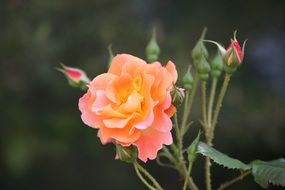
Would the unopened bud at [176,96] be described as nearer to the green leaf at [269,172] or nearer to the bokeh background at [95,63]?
the green leaf at [269,172]

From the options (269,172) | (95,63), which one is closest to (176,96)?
(269,172)

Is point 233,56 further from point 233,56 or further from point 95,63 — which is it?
point 95,63

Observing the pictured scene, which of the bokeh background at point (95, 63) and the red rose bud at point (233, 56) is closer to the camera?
the red rose bud at point (233, 56)

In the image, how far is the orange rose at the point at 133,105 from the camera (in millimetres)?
855

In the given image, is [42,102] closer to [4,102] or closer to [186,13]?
[4,102]

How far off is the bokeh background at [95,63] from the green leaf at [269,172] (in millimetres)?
1885

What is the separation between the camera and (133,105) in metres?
0.87

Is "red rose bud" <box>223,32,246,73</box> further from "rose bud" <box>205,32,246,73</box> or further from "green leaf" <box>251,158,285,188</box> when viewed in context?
"green leaf" <box>251,158,285,188</box>

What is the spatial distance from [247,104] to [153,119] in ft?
7.51

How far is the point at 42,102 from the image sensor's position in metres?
3.22

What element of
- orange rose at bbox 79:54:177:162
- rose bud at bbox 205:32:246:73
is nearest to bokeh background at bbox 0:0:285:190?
rose bud at bbox 205:32:246:73

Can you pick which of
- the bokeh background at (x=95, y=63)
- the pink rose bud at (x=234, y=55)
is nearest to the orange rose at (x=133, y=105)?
the pink rose bud at (x=234, y=55)

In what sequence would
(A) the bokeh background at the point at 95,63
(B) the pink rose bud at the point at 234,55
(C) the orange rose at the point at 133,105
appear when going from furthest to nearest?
(A) the bokeh background at the point at 95,63
(B) the pink rose bud at the point at 234,55
(C) the orange rose at the point at 133,105

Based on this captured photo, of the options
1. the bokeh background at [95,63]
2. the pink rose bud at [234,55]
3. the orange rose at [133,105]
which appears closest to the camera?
the orange rose at [133,105]
